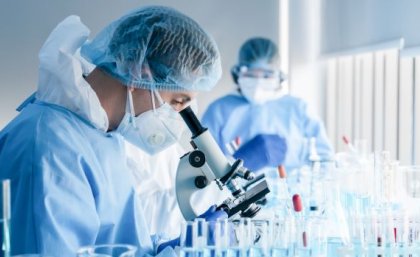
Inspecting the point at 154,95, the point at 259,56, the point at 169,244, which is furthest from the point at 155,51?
the point at 259,56

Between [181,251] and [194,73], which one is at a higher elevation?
[194,73]

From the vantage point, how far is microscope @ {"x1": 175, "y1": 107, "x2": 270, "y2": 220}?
1.46 meters

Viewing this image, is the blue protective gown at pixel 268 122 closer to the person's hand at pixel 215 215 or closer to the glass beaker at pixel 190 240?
the person's hand at pixel 215 215

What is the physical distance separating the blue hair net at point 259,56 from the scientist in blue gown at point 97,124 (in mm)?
1566

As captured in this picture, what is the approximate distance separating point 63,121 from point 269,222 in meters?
0.62

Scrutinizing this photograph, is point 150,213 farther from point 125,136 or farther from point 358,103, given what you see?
point 358,103

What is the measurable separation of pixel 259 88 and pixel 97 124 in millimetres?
1718

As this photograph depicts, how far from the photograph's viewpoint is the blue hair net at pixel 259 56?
316 cm

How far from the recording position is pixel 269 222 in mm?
1190

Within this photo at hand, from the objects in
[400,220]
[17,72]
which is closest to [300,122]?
[17,72]

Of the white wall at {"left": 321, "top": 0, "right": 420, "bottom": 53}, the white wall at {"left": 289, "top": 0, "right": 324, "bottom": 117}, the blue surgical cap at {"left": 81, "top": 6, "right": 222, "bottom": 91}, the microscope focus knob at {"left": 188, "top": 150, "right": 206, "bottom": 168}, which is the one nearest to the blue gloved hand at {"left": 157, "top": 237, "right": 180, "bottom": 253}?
the microscope focus knob at {"left": 188, "top": 150, "right": 206, "bottom": 168}

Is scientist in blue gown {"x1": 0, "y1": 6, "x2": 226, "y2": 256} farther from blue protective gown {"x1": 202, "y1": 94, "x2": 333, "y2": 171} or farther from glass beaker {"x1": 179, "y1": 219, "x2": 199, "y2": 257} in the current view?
blue protective gown {"x1": 202, "y1": 94, "x2": 333, "y2": 171}

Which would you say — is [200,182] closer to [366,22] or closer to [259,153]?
[259,153]

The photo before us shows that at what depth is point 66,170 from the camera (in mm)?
1354
